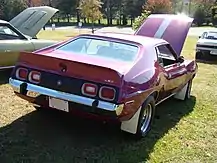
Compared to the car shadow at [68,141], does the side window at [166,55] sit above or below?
above

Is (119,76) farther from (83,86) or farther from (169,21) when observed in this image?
(169,21)

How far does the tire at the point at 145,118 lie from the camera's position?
4.43 metres

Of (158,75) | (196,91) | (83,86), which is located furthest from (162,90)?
(196,91)

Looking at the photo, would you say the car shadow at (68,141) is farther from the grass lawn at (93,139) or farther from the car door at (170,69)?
the car door at (170,69)

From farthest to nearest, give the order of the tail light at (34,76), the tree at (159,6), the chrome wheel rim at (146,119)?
the tree at (159,6) → the chrome wheel rim at (146,119) → the tail light at (34,76)

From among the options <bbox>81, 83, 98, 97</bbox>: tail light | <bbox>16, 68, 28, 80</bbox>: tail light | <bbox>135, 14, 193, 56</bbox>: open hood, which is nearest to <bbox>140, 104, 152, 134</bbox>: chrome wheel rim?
<bbox>81, 83, 98, 97</bbox>: tail light

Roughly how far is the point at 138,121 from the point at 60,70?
121cm

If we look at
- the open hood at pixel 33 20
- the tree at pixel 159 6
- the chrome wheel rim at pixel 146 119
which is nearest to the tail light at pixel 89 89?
the chrome wheel rim at pixel 146 119

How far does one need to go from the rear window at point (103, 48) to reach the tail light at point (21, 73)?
0.81 meters

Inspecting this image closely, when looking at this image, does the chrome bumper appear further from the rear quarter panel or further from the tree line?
the tree line

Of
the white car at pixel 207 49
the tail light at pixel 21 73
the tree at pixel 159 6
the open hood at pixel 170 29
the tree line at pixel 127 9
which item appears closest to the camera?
the tail light at pixel 21 73

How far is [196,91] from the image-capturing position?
782 centimetres

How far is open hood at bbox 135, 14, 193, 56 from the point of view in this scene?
7.50m

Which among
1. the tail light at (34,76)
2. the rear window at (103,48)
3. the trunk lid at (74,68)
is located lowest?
the tail light at (34,76)
